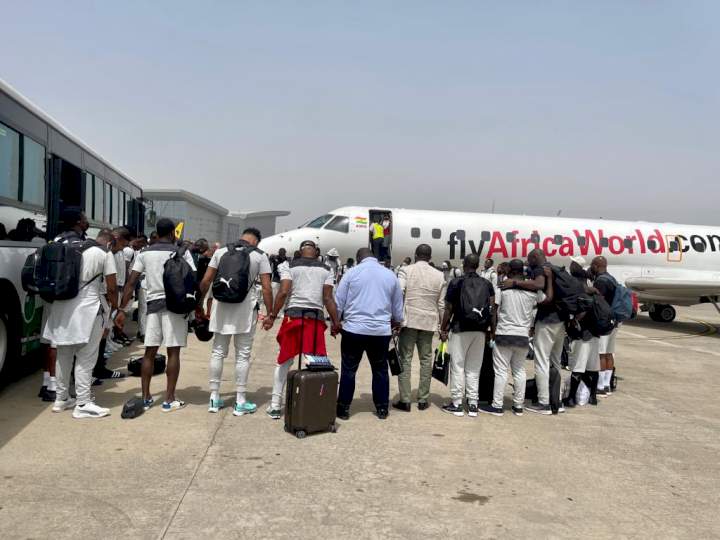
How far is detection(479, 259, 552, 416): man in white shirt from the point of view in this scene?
6.14 meters

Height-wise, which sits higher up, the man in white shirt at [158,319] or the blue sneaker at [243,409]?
the man in white shirt at [158,319]

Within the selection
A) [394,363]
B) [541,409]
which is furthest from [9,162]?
[541,409]

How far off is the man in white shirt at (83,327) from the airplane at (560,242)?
36.6ft

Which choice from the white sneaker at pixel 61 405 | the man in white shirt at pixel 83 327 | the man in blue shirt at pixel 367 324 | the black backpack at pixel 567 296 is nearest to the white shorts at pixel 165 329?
the man in white shirt at pixel 83 327

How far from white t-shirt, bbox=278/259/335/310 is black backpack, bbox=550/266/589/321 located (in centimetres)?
271

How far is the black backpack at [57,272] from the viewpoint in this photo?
506 cm

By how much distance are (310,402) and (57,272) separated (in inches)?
105

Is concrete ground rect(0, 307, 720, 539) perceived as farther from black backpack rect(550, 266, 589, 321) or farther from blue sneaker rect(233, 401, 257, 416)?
black backpack rect(550, 266, 589, 321)

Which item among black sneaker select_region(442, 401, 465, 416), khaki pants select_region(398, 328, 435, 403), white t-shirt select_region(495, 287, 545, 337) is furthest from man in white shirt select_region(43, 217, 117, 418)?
white t-shirt select_region(495, 287, 545, 337)

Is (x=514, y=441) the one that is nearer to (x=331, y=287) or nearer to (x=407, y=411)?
(x=407, y=411)

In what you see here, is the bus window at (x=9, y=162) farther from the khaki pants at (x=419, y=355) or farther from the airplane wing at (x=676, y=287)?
the airplane wing at (x=676, y=287)

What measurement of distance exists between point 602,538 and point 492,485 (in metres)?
0.90

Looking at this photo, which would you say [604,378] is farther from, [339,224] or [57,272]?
[339,224]

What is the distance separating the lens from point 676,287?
16.6 m
